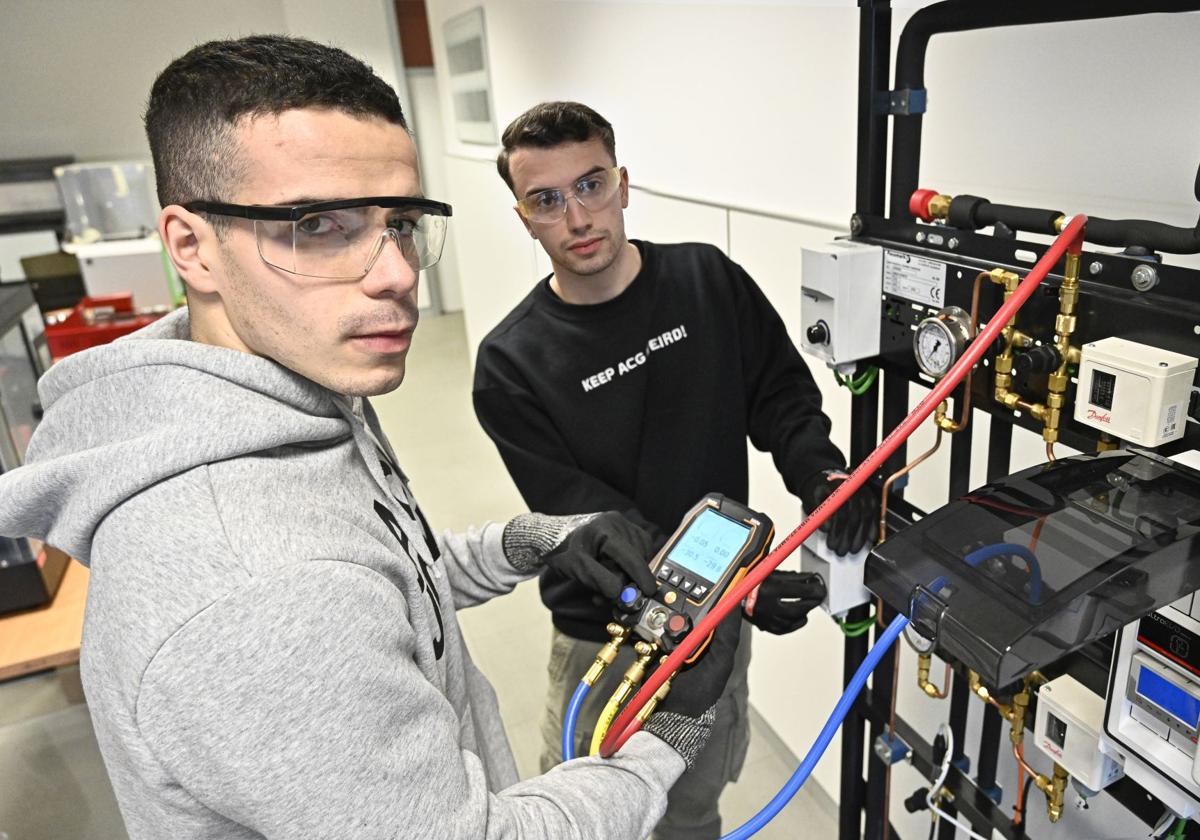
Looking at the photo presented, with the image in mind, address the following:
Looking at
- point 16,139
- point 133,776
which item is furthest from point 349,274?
point 16,139

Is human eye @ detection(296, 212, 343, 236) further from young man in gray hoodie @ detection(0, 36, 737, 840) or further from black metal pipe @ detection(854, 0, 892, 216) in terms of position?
black metal pipe @ detection(854, 0, 892, 216)

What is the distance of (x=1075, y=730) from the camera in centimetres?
75

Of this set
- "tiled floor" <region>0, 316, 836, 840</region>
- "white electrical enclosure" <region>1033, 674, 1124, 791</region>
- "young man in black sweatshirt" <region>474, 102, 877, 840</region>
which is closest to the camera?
"white electrical enclosure" <region>1033, 674, 1124, 791</region>

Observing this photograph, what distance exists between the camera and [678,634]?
A: 84 centimetres

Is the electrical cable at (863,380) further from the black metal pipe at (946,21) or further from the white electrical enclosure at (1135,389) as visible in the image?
the white electrical enclosure at (1135,389)

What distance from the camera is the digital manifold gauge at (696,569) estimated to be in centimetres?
86

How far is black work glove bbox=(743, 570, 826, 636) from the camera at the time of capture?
96 cm

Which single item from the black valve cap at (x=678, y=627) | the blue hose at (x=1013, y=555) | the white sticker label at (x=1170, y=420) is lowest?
the black valve cap at (x=678, y=627)

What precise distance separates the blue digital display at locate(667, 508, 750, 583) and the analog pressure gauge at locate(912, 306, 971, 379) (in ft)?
0.95

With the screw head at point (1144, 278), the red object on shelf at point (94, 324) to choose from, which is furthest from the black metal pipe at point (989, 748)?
the red object on shelf at point (94, 324)

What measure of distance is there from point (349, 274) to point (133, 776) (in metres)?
0.43

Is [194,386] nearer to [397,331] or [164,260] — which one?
[397,331]

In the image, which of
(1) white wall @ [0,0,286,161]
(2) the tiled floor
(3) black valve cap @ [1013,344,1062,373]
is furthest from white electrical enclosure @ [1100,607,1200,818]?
(1) white wall @ [0,0,286,161]

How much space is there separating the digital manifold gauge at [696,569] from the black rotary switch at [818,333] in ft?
0.76
